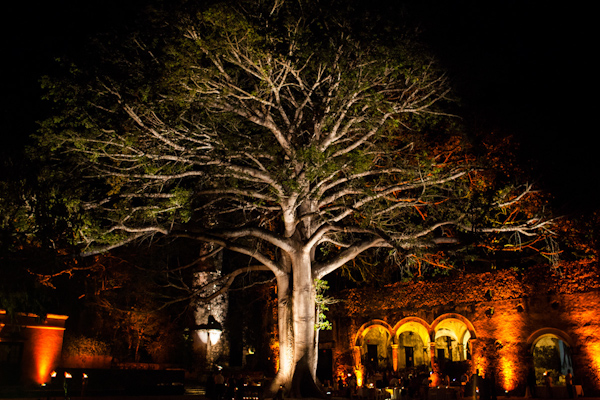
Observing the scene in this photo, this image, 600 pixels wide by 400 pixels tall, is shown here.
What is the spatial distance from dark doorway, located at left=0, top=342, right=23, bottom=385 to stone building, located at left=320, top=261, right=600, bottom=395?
1115cm

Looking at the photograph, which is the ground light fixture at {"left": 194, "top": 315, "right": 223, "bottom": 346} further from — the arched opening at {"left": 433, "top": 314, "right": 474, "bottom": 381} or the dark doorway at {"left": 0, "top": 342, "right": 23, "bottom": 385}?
the arched opening at {"left": 433, "top": 314, "right": 474, "bottom": 381}

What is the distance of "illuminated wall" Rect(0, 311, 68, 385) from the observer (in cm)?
1580

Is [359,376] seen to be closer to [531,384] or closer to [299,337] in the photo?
[531,384]

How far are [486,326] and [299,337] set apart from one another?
7715 millimetres

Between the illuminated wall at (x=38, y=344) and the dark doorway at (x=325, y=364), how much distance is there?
402 inches

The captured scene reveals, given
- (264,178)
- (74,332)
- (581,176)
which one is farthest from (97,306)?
(581,176)

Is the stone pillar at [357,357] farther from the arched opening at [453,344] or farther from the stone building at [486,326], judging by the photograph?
the arched opening at [453,344]

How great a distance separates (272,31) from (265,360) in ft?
55.6

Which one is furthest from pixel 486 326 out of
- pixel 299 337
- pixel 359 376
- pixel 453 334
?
pixel 299 337

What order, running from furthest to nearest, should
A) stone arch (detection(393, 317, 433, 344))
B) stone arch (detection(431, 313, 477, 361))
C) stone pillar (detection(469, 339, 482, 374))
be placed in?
stone arch (detection(393, 317, 433, 344)) → stone arch (detection(431, 313, 477, 361)) → stone pillar (detection(469, 339, 482, 374))

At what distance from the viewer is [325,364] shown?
70.0ft

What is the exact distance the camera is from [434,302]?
60.1ft

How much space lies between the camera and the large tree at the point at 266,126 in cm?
1064

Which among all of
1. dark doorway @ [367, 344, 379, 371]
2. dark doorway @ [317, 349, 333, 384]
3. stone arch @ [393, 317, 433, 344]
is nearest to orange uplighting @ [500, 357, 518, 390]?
stone arch @ [393, 317, 433, 344]
